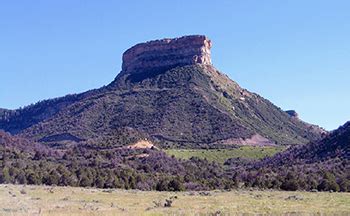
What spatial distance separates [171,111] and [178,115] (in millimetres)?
1964

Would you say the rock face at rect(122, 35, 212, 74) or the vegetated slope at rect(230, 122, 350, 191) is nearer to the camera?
the vegetated slope at rect(230, 122, 350, 191)

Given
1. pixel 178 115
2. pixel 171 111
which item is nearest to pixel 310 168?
pixel 178 115

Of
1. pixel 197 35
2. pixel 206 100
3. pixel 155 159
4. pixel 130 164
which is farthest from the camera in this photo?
pixel 197 35

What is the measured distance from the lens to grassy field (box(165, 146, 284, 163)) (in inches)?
4048

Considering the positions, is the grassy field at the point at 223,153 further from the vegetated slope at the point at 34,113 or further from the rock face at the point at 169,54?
the vegetated slope at the point at 34,113

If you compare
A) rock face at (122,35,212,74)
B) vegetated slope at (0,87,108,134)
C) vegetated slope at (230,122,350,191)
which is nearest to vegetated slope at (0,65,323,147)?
rock face at (122,35,212,74)

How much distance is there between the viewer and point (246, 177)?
212ft

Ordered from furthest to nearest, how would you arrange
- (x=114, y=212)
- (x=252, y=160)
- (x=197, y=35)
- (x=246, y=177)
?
(x=197, y=35) < (x=252, y=160) < (x=246, y=177) < (x=114, y=212)

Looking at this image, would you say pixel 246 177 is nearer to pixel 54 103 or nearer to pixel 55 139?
pixel 55 139

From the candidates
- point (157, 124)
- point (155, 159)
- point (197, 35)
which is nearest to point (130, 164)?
point (155, 159)

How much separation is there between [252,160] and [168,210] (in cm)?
7043

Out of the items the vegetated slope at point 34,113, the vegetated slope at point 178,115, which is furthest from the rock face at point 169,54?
the vegetated slope at point 34,113

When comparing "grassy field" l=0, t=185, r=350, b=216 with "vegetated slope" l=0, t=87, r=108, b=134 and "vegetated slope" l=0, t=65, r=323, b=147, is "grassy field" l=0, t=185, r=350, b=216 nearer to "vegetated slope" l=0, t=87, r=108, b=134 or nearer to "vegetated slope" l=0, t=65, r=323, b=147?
"vegetated slope" l=0, t=65, r=323, b=147

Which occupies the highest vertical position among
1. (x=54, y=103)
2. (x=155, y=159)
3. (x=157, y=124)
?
(x=54, y=103)
